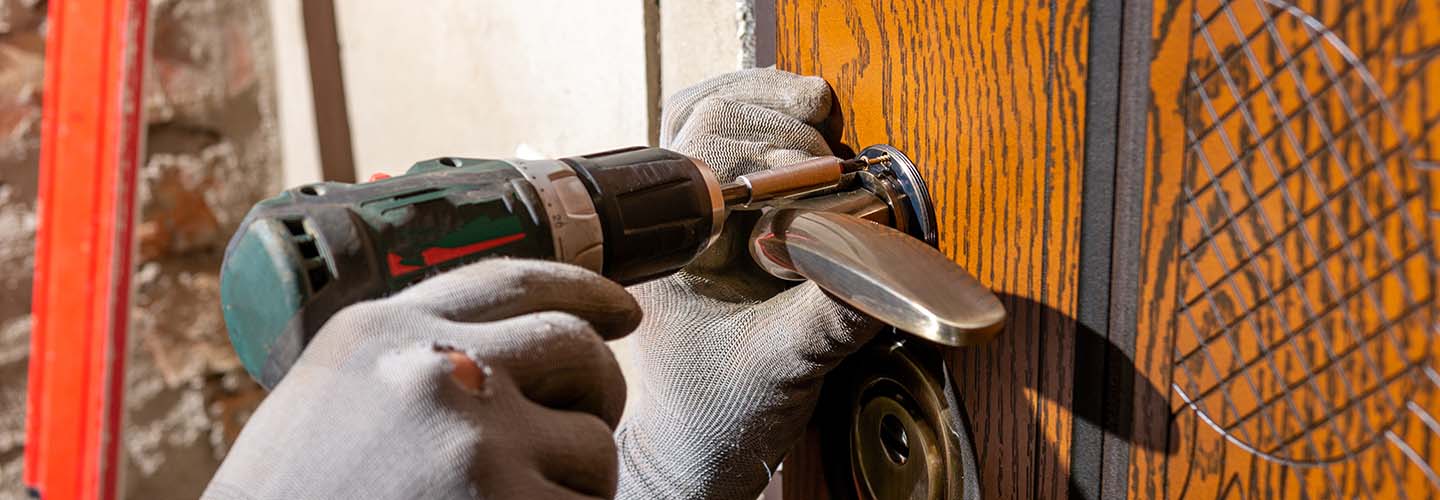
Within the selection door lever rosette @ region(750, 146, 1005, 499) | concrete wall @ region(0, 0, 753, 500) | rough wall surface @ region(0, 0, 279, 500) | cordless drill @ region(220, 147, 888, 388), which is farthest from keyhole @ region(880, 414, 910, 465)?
rough wall surface @ region(0, 0, 279, 500)

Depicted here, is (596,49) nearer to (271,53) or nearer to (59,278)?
(59,278)

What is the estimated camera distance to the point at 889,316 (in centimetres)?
35

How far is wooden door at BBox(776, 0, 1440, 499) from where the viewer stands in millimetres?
272

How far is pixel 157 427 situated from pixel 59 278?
414 mm

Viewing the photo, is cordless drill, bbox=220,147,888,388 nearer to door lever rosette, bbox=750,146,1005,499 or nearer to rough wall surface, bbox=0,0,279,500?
door lever rosette, bbox=750,146,1005,499

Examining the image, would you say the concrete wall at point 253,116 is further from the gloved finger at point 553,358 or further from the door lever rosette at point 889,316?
the gloved finger at point 553,358

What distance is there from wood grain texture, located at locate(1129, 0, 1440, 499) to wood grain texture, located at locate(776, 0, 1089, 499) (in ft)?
0.13

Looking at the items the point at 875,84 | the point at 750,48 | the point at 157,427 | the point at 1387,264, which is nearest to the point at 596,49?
the point at 750,48

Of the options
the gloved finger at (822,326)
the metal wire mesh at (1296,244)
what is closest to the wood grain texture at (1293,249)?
the metal wire mesh at (1296,244)

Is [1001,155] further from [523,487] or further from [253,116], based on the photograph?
[253,116]

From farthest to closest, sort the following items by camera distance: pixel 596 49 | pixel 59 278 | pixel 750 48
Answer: pixel 59 278 → pixel 596 49 → pixel 750 48

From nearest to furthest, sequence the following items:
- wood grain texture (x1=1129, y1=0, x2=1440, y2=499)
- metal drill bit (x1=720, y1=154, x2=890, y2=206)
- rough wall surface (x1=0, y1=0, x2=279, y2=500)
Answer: wood grain texture (x1=1129, y1=0, x2=1440, y2=499), metal drill bit (x1=720, y1=154, x2=890, y2=206), rough wall surface (x1=0, y1=0, x2=279, y2=500)

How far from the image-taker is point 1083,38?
35 cm

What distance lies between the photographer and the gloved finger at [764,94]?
19.0 inches
